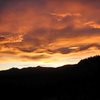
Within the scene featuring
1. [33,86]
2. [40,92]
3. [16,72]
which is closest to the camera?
[40,92]

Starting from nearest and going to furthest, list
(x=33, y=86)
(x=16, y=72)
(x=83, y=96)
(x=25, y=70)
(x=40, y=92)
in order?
1. (x=83, y=96)
2. (x=40, y=92)
3. (x=33, y=86)
4. (x=16, y=72)
5. (x=25, y=70)

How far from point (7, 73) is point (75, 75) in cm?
4896

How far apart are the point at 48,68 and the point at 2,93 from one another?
40083 millimetres

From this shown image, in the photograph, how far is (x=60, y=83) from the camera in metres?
142

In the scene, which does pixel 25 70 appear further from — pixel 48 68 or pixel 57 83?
pixel 57 83

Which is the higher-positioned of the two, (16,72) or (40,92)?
(16,72)

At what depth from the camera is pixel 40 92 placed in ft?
450

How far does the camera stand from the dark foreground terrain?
121 meters

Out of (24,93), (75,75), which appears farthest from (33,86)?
(75,75)

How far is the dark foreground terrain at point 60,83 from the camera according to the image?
4767 inches

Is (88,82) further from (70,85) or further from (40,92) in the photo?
(40,92)

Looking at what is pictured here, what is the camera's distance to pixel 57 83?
143 m

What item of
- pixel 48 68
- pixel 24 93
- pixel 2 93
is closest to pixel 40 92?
pixel 24 93

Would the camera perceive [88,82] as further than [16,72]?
No
